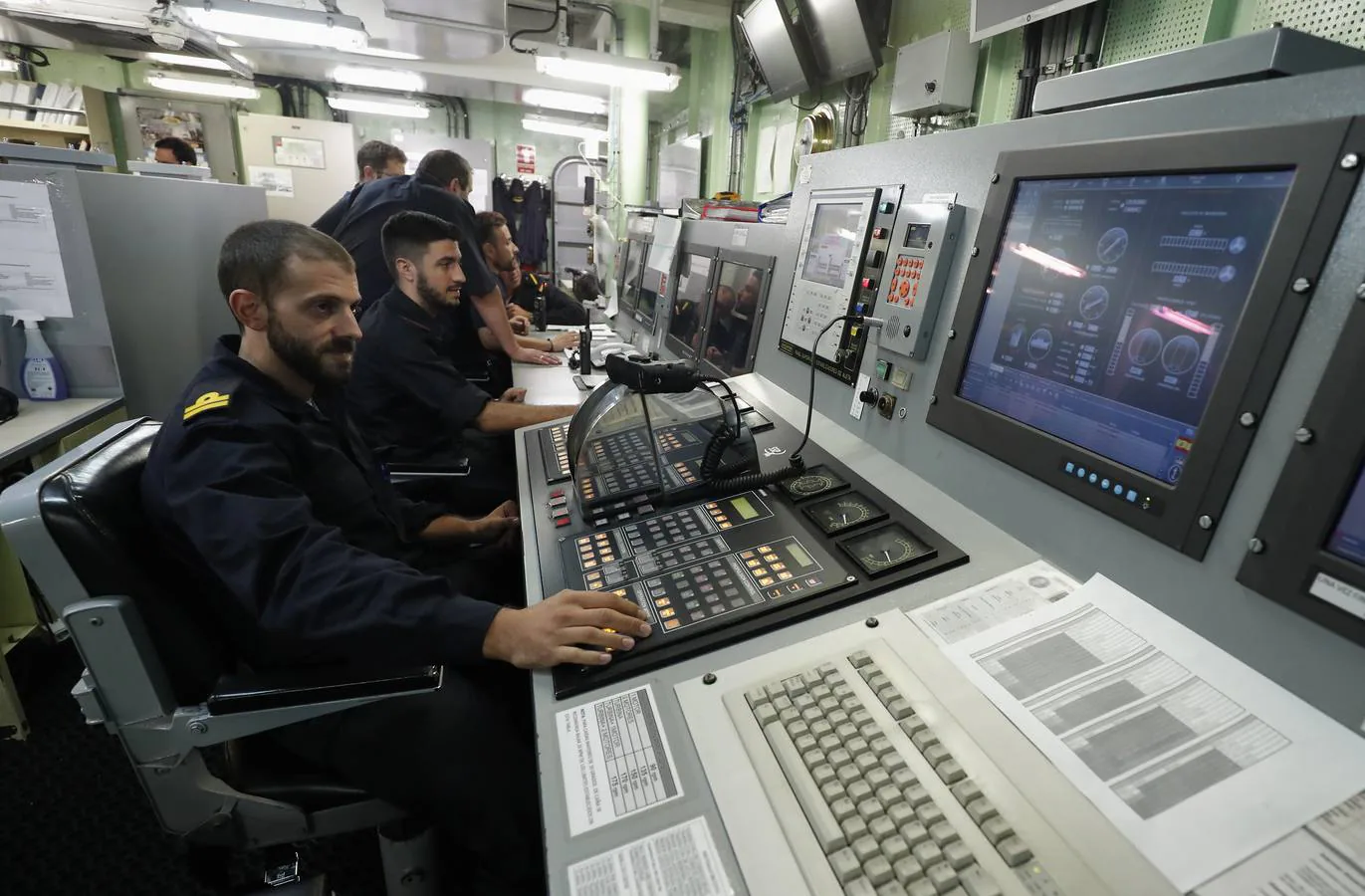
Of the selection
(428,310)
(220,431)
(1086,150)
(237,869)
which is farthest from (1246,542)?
(428,310)

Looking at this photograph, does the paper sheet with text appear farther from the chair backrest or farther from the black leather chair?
the chair backrest

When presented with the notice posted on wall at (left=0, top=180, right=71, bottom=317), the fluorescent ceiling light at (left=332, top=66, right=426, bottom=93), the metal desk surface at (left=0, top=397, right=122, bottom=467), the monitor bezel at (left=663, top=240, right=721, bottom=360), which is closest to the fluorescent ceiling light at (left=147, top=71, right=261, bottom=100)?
the fluorescent ceiling light at (left=332, top=66, right=426, bottom=93)

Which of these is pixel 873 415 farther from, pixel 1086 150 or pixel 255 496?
pixel 255 496

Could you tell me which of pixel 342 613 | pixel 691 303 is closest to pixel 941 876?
pixel 342 613

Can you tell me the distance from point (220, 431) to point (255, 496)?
145mm

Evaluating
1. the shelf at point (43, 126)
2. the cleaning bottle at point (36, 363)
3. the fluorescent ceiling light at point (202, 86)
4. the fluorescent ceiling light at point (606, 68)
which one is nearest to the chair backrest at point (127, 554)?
the cleaning bottle at point (36, 363)

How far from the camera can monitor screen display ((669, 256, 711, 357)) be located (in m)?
2.02

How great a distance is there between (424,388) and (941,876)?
6.42 ft

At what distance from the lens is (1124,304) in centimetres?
80

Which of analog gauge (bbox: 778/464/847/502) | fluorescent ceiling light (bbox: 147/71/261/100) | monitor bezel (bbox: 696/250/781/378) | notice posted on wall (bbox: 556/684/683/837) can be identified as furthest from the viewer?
fluorescent ceiling light (bbox: 147/71/261/100)

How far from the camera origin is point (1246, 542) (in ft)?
2.21

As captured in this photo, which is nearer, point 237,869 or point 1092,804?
point 1092,804

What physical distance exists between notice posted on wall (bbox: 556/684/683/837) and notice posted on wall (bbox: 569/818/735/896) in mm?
36

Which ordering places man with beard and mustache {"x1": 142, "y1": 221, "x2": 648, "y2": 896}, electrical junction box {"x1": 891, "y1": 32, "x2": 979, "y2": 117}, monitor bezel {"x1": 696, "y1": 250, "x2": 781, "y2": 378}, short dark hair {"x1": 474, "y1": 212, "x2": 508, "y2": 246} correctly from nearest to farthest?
man with beard and mustache {"x1": 142, "y1": 221, "x2": 648, "y2": 896}, monitor bezel {"x1": 696, "y1": 250, "x2": 781, "y2": 378}, electrical junction box {"x1": 891, "y1": 32, "x2": 979, "y2": 117}, short dark hair {"x1": 474, "y1": 212, "x2": 508, "y2": 246}
